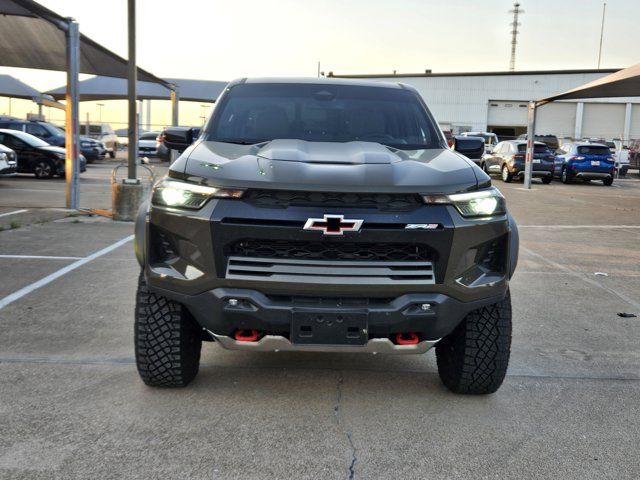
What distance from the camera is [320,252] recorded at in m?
3.34

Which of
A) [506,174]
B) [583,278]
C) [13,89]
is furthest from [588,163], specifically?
[13,89]

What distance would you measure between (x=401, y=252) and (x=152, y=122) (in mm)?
44911

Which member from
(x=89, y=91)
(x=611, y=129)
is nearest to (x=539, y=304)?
(x=89, y=91)

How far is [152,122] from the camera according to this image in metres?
46.2

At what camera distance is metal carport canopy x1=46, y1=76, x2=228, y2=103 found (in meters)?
39.5

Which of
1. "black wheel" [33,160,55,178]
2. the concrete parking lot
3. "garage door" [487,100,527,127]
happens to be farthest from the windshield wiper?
"garage door" [487,100,527,127]

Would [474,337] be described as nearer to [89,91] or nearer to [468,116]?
[89,91]

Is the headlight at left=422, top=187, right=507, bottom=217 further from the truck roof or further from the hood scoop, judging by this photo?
the truck roof

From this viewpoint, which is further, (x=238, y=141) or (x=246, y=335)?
(x=238, y=141)

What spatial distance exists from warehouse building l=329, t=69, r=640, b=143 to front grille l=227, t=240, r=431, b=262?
4916 cm

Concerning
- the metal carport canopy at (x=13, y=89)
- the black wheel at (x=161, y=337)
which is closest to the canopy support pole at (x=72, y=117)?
the black wheel at (x=161, y=337)

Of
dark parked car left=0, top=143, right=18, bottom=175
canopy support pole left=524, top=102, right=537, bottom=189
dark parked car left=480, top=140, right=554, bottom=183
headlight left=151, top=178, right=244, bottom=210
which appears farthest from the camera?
dark parked car left=480, top=140, right=554, bottom=183

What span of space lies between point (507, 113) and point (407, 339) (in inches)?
2091

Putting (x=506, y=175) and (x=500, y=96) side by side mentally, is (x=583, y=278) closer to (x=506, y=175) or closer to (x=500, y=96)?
(x=506, y=175)
